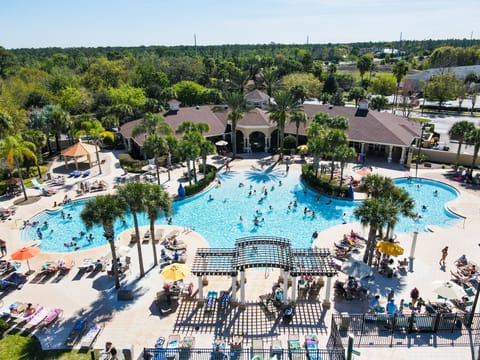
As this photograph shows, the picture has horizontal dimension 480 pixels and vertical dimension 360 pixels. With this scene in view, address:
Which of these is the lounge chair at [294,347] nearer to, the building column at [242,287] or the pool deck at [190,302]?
the pool deck at [190,302]

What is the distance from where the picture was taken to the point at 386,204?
73.4ft

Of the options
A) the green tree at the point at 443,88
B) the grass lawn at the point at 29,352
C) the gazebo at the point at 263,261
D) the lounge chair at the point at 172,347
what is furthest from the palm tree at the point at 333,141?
the green tree at the point at 443,88

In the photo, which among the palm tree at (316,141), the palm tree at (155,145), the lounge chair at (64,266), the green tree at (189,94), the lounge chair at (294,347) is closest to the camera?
the lounge chair at (294,347)

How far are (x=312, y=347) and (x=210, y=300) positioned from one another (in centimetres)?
653

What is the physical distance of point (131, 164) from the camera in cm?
4459

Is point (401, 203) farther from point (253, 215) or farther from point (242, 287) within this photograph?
point (253, 215)

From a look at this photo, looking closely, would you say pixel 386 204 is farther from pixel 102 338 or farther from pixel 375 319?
pixel 102 338

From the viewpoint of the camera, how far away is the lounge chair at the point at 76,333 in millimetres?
17955

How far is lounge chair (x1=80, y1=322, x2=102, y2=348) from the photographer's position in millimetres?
17688

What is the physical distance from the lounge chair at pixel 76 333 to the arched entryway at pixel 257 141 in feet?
126

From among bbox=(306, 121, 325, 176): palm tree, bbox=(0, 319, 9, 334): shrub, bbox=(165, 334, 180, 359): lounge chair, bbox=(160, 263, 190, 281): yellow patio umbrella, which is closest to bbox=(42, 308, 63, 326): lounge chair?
bbox=(0, 319, 9, 334): shrub

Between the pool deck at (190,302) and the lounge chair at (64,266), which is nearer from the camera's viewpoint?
the pool deck at (190,302)

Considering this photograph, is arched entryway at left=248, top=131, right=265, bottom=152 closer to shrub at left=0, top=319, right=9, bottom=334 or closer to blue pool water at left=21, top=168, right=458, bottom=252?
blue pool water at left=21, top=168, right=458, bottom=252

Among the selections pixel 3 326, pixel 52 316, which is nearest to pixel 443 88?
pixel 52 316
